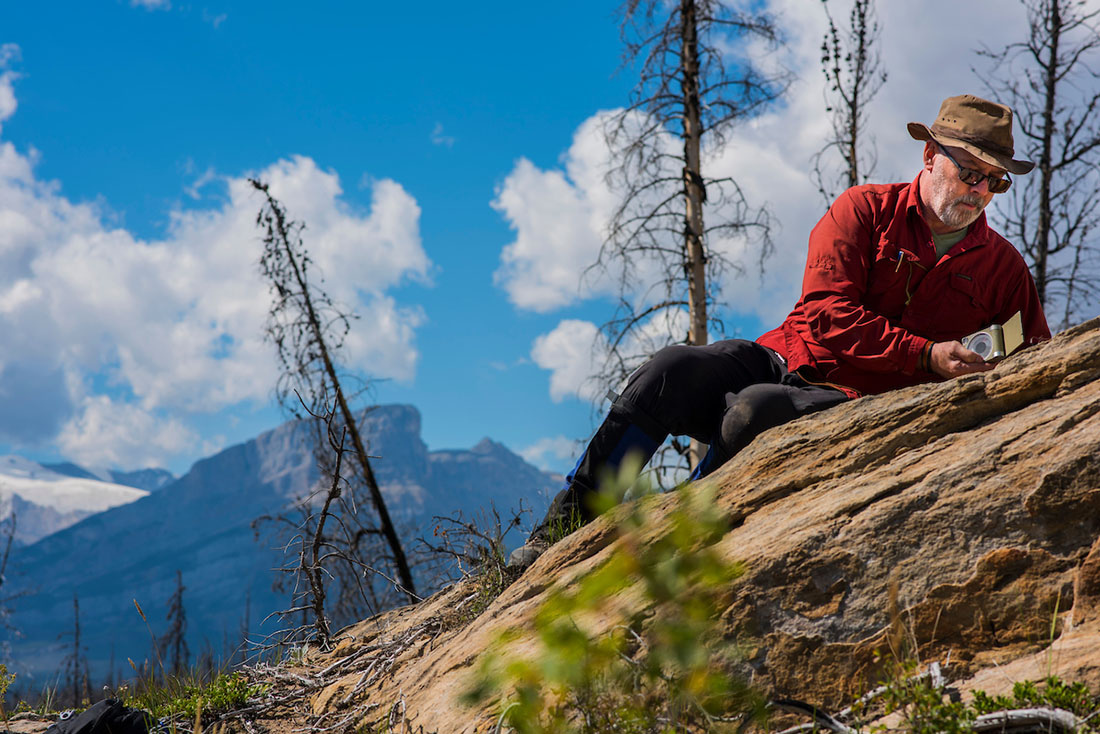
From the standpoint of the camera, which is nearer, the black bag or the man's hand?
the man's hand

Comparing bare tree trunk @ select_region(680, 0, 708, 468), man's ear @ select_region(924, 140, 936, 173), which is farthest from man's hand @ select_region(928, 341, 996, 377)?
bare tree trunk @ select_region(680, 0, 708, 468)

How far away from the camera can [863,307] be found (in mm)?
3688

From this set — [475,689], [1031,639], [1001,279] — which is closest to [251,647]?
[475,689]

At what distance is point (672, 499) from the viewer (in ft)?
11.4

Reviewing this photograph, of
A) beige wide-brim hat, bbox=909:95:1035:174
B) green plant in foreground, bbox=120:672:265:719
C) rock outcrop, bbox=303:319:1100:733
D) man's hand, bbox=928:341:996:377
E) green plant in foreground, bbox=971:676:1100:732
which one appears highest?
beige wide-brim hat, bbox=909:95:1035:174

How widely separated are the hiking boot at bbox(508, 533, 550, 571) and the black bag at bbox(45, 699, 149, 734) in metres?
1.97

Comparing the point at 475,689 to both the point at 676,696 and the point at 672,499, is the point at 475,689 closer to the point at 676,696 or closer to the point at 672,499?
the point at 676,696

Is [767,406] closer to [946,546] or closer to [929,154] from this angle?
[946,546]

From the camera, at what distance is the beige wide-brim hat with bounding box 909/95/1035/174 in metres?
3.60

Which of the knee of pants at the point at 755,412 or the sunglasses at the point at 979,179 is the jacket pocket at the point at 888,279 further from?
the knee of pants at the point at 755,412

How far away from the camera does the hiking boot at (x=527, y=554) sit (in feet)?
14.4

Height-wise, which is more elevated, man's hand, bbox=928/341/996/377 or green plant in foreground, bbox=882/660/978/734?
man's hand, bbox=928/341/996/377

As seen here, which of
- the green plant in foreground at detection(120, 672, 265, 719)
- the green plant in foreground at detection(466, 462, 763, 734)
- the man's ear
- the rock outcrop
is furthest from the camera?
the green plant in foreground at detection(120, 672, 265, 719)

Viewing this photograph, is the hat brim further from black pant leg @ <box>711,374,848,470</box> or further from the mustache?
black pant leg @ <box>711,374,848,470</box>
